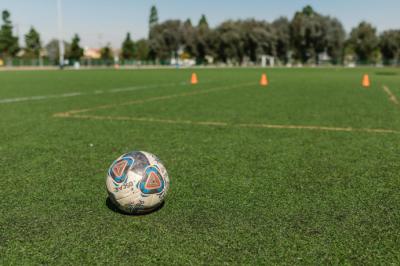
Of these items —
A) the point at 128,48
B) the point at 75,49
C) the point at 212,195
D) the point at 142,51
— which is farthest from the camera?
the point at 128,48

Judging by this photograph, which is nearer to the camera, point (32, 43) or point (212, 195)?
point (212, 195)

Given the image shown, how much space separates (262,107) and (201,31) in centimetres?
10247

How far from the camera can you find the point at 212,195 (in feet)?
14.4

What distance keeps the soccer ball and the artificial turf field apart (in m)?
0.14

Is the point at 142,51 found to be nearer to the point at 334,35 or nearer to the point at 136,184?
the point at 334,35

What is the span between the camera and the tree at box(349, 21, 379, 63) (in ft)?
383

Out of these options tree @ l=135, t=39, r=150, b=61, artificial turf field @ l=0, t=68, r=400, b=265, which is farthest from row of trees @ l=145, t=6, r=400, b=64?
artificial turf field @ l=0, t=68, r=400, b=265

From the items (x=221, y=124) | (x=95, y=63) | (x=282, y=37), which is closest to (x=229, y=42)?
(x=282, y=37)

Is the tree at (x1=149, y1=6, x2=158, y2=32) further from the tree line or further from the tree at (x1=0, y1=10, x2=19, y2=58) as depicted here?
the tree at (x1=0, y1=10, x2=19, y2=58)

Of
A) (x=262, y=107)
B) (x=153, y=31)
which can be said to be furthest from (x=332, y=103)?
(x=153, y=31)

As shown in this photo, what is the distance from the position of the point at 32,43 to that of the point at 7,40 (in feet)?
→ 39.4

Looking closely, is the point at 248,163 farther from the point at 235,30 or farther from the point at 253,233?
Result: the point at 235,30

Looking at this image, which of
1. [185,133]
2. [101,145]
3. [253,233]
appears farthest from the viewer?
[185,133]

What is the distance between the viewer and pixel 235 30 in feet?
339
